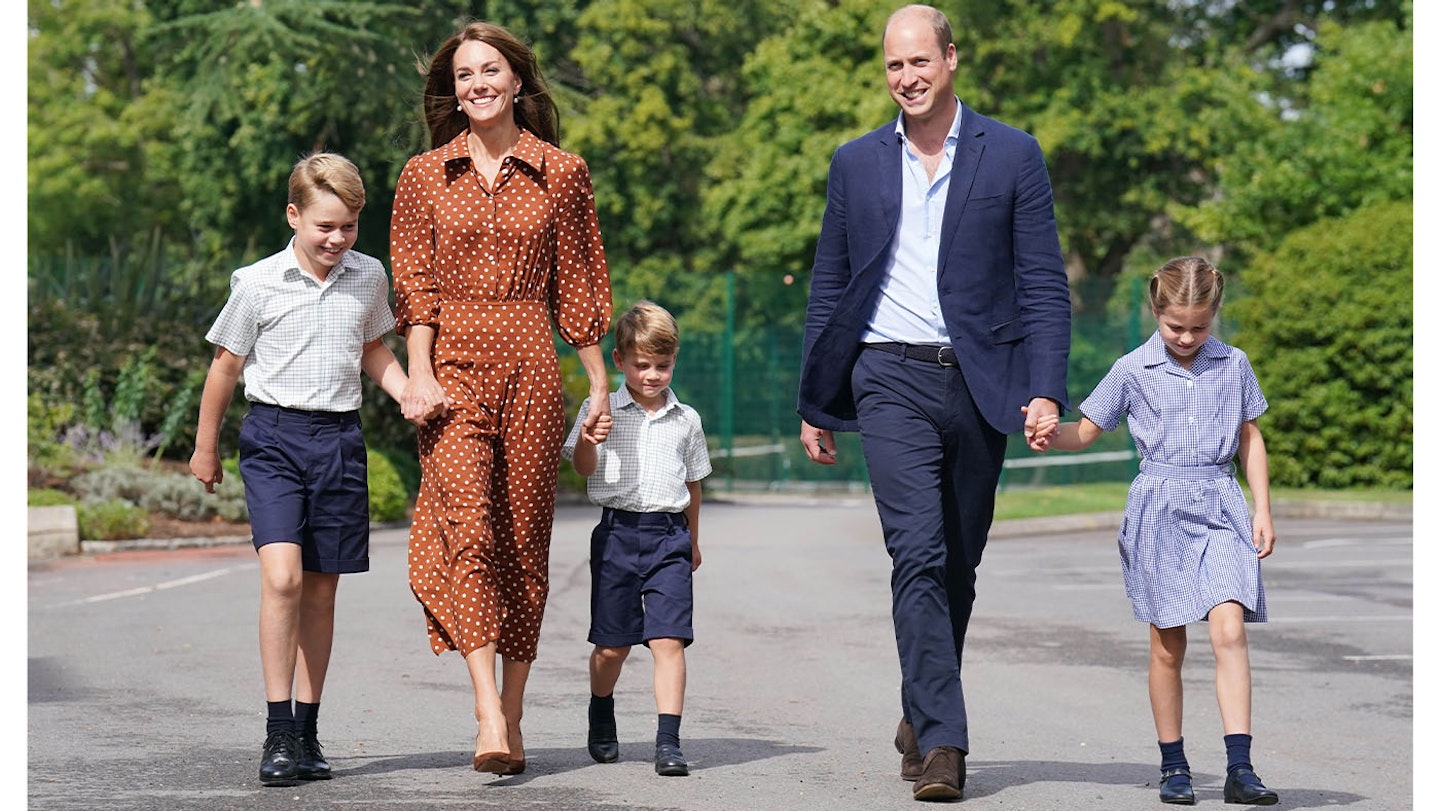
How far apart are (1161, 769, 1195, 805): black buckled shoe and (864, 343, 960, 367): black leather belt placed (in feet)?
4.42

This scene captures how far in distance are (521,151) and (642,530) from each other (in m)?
1.26

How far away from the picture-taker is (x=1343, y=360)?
23.3m

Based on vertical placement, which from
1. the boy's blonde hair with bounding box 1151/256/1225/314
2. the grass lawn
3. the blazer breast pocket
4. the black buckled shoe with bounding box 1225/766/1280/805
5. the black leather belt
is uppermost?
the blazer breast pocket

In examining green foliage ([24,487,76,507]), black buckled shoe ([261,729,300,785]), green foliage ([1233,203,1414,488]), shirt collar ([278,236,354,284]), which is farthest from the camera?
green foliage ([1233,203,1414,488])

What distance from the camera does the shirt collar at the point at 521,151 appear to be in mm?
5934

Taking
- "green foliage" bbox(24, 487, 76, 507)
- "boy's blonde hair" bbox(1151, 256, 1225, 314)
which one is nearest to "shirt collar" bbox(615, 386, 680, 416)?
"boy's blonde hair" bbox(1151, 256, 1225, 314)

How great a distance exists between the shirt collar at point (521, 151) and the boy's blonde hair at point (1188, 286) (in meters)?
1.86

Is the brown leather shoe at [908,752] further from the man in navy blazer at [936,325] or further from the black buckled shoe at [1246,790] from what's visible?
the black buckled shoe at [1246,790]

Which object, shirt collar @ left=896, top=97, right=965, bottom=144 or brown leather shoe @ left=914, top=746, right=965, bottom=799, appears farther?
shirt collar @ left=896, top=97, right=965, bottom=144

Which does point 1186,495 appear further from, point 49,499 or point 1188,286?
point 49,499

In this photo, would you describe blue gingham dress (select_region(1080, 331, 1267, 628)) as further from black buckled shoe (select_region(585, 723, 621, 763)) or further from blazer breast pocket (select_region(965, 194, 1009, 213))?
black buckled shoe (select_region(585, 723, 621, 763))

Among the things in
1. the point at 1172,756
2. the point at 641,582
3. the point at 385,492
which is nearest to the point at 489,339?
the point at 641,582

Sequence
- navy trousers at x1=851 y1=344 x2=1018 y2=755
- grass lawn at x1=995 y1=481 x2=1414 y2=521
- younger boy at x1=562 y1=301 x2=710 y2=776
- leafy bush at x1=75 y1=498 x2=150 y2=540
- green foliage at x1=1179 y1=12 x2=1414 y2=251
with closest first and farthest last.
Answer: navy trousers at x1=851 y1=344 x2=1018 y2=755, younger boy at x1=562 y1=301 x2=710 y2=776, leafy bush at x1=75 y1=498 x2=150 y2=540, grass lawn at x1=995 y1=481 x2=1414 y2=521, green foliage at x1=1179 y1=12 x2=1414 y2=251

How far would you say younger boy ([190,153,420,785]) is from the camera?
583 cm
